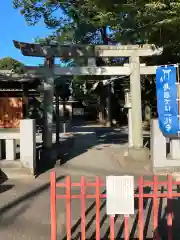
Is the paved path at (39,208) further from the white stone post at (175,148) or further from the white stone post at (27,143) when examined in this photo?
the white stone post at (175,148)

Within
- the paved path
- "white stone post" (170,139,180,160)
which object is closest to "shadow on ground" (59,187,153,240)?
the paved path

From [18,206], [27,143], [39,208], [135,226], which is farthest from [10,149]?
[135,226]

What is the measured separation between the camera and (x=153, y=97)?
890 inches

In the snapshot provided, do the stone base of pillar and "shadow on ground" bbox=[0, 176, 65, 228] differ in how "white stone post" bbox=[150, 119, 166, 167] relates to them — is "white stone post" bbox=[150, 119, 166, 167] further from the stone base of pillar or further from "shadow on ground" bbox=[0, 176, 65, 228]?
"shadow on ground" bbox=[0, 176, 65, 228]

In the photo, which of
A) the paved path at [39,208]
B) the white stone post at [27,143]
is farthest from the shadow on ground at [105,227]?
the white stone post at [27,143]

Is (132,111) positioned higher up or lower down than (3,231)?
higher up

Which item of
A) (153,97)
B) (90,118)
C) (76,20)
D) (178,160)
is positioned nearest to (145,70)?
(178,160)

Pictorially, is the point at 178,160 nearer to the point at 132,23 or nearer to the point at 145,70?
the point at 145,70

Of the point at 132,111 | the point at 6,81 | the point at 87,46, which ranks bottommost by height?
the point at 132,111

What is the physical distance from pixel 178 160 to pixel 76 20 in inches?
512

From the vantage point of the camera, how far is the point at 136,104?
36.4 feet

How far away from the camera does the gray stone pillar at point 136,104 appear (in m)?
11.1

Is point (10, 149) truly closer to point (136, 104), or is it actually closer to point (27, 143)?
point (27, 143)

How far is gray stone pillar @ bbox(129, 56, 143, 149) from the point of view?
11.1 meters
